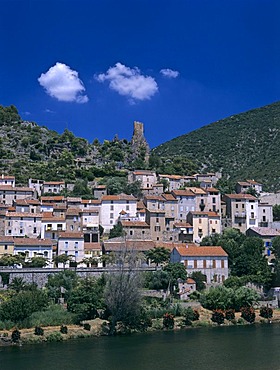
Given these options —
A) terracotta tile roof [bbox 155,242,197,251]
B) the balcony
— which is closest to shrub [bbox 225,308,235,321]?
terracotta tile roof [bbox 155,242,197,251]

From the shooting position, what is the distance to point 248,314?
156 ft

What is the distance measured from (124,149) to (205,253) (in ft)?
179

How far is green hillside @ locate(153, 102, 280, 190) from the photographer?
364 feet

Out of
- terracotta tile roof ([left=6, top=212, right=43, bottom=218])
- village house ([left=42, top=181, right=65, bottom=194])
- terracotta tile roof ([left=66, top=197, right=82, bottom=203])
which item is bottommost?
terracotta tile roof ([left=6, top=212, right=43, bottom=218])

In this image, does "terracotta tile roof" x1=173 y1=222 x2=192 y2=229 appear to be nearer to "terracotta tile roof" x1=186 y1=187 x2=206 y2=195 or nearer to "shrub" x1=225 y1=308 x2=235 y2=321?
"terracotta tile roof" x1=186 y1=187 x2=206 y2=195

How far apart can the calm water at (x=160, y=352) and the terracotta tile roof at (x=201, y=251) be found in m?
13.7

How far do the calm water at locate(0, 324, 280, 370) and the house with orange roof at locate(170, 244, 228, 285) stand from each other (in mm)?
12850

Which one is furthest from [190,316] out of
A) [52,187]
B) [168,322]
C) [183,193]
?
[52,187]

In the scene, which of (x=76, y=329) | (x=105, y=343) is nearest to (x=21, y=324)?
(x=76, y=329)

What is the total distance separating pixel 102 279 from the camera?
50750mm

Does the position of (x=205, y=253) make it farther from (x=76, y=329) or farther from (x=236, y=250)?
(x=76, y=329)

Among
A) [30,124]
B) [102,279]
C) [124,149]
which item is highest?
[30,124]

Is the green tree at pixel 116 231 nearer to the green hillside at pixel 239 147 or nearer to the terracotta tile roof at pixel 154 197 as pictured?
the terracotta tile roof at pixel 154 197

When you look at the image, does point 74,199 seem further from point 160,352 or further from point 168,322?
point 160,352
